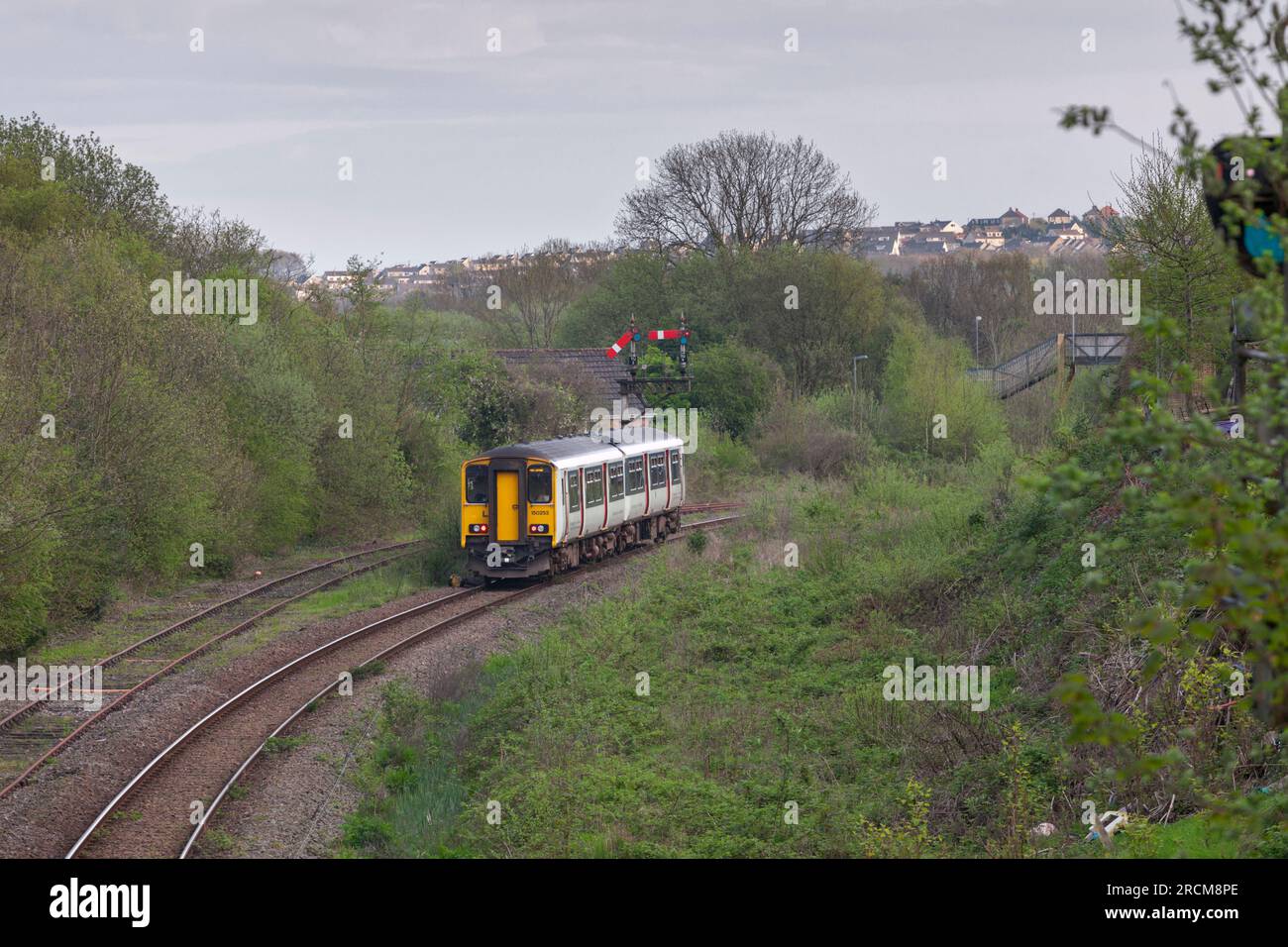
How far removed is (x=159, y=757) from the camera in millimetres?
14094

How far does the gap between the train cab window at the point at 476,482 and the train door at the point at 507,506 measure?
0.28m

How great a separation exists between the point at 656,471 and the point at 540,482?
21.7 feet

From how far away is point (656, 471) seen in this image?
102 feet

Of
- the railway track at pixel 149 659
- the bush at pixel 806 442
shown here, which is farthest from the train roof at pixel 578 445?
the bush at pixel 806 442

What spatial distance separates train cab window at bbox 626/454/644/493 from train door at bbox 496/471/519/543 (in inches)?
178

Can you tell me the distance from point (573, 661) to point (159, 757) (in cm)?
Answer: 565

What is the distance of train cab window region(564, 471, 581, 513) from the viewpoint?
2559cm

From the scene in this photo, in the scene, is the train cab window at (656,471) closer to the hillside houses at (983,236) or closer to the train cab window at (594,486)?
the train cab window at (594,486)

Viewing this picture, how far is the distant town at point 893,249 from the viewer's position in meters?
41.9

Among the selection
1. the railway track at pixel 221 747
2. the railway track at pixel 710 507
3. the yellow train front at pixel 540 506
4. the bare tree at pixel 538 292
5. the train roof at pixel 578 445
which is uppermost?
the bare tree at pixel 538 292

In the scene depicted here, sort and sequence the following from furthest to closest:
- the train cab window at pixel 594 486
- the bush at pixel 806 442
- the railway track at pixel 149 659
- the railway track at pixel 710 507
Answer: the bush at pixel 806 442 < the railway track at pixel 710 507 < the train cab window at pixel 594 486 < the railway track at pixel 149 659

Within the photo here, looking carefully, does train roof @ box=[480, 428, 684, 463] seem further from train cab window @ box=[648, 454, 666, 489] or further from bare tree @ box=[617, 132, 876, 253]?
bare tree @ box=[617, 132, 876, 253]

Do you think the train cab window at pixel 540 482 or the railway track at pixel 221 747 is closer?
the railway track at pixel 221 747

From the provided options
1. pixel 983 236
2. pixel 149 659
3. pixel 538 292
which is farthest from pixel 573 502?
pixel 983 236
